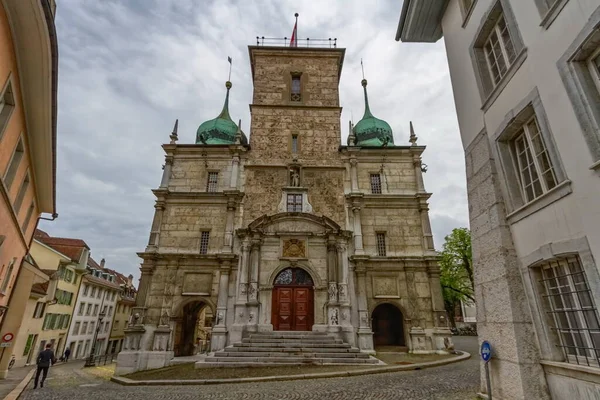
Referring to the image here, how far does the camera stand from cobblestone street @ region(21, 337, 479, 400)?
776cm

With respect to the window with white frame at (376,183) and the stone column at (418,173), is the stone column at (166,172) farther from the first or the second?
the stone column at (418,173)

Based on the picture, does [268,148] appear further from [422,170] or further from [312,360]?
[312,360]

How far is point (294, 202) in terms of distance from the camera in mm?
19594

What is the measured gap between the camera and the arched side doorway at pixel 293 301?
659 inches

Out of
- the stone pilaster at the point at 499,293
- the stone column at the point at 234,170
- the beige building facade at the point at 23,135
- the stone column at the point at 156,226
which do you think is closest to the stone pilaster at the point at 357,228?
the stone column at the point at 234,170

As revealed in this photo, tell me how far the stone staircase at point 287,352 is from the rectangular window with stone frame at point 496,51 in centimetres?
1133

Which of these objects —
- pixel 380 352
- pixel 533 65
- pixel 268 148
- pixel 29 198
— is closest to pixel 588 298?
pixel 533 65

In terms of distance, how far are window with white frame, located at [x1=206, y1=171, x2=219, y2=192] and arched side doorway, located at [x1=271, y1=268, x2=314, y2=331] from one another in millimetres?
7324

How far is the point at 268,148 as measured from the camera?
21.2m

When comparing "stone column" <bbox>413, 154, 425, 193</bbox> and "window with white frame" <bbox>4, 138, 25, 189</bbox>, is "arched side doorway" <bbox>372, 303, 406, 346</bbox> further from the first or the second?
"window with white frame" <bbox>4, 138, 25, 189</bbox>

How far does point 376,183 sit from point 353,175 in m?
1.72

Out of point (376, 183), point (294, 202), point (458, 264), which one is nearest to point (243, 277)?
point (294, 202)

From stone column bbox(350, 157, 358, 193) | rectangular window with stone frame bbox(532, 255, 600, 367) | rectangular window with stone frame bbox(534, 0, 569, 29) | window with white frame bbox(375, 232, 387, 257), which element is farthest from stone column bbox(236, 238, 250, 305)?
rectangular window with stone frame bbox(534, 0, 569, 29)

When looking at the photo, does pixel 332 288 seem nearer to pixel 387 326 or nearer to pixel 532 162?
pixel 387 326
